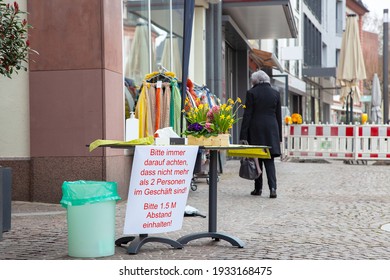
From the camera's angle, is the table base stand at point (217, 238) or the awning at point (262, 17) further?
the awning at point (262, 17)

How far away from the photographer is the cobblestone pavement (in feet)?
20.1

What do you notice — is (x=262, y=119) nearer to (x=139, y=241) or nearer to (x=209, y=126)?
(x=209, y=126)

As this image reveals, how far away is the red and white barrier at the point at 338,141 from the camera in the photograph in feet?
69.8

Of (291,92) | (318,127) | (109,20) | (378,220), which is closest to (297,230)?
(378,220)

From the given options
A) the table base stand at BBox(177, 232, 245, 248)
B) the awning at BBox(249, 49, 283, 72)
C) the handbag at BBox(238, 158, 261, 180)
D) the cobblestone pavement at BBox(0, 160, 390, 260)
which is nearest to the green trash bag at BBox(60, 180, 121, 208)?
the cobblestone pavement at BBox(0, 160, 390, 260)

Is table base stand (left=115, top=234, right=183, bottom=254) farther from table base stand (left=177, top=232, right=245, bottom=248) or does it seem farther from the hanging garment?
the hanging garment

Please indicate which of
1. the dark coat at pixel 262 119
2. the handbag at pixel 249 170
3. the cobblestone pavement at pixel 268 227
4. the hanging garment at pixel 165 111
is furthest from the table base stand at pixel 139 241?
the dark coat at pixel 262 119

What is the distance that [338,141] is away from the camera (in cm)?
2170

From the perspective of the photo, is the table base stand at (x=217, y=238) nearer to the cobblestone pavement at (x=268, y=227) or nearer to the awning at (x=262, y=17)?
the cobblestone pavement at (x=268, y=227)

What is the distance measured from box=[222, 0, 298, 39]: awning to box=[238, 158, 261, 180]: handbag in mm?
7131

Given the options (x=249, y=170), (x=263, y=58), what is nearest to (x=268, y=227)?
(x=249, y=170)

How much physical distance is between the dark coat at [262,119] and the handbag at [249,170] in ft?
1.05

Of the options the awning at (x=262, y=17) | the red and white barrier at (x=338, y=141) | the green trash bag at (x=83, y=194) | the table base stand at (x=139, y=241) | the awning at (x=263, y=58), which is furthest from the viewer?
the awning at (x=263, y=58)
